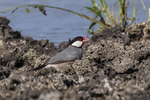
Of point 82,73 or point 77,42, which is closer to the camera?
point 82,73

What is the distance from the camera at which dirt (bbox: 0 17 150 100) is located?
288 cm

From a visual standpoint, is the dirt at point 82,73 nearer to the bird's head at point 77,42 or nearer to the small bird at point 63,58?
the small bird at point 63,58

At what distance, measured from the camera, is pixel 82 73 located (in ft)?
13.8

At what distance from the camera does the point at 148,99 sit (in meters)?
2.77

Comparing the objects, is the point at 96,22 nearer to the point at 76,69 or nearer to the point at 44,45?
the point at 44,45

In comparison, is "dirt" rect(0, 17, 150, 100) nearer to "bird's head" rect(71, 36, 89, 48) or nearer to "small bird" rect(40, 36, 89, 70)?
"small bird" rect(40, 36, 89, 70)

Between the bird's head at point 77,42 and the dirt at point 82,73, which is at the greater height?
the bird's head at point 77,42

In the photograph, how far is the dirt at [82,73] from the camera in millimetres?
2877

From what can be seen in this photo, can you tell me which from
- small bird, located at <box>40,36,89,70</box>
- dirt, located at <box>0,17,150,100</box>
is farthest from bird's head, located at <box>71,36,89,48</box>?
dirt, located at <box>0,17,150,100</box>

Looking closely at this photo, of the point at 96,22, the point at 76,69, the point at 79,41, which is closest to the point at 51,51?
the point at 79,41

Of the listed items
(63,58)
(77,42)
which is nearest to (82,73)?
(63,58)

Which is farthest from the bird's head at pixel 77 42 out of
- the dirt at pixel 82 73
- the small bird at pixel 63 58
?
the dirt at pixel 82 73

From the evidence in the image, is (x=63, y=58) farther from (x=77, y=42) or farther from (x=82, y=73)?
(x=82, y=73)

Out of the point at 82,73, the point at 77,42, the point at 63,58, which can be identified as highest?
the point at 77,42
